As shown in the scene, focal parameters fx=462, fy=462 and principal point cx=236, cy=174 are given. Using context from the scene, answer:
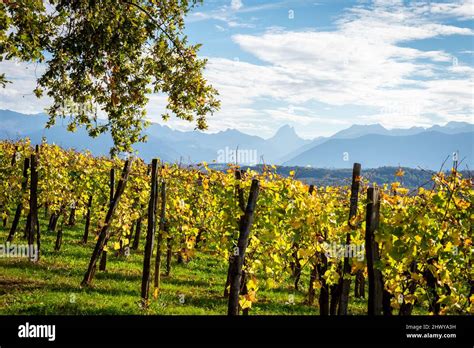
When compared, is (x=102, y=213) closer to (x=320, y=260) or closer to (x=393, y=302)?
(x=320, y=260)

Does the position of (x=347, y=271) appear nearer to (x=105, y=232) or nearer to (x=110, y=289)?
(x=105, y=232)

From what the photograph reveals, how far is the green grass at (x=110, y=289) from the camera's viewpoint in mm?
13961

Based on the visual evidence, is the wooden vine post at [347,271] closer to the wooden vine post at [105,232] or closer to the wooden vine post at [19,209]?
the wooden vine post at [105,232]

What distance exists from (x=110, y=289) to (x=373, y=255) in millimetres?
11260

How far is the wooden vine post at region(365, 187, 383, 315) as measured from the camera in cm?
855

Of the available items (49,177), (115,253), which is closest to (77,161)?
(49,177)

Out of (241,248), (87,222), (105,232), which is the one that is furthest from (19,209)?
(241,248)

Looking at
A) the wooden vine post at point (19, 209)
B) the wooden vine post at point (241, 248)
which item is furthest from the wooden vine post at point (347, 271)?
the wooden vine post at point (19, 209)

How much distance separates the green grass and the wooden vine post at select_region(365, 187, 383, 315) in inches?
308

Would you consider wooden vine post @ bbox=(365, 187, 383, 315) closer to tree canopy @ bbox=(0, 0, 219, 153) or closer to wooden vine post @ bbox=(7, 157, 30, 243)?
tree canopy @ bbox=(0, 0, 219, 153)

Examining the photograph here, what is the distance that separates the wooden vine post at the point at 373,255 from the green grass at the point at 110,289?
308 inches

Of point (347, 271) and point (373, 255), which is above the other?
point (373, 255)

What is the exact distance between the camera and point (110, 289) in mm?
16906

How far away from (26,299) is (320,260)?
917cm
